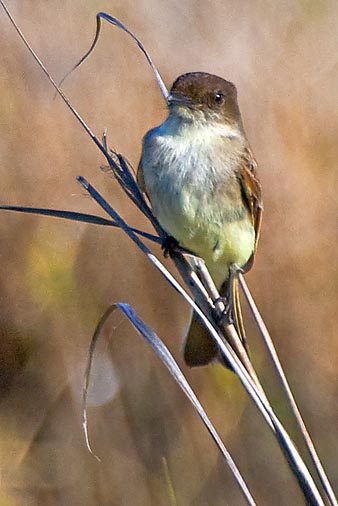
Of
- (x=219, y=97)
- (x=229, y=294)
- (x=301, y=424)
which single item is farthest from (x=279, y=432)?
(x=219, y=97)

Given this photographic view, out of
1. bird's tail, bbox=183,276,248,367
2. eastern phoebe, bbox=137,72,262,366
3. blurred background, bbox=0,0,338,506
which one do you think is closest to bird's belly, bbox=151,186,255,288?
eastern phoebe, bbox=137,72,262,366

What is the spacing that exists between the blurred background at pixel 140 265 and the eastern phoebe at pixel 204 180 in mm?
635

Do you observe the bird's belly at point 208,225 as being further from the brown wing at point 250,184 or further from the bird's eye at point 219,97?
the bird's eye at point 219,97

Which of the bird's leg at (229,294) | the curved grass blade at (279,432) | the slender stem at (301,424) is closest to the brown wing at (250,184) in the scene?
the bird's leg at (229,294)

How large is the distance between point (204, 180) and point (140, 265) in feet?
3.36

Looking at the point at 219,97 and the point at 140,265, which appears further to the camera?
the point at 140,265

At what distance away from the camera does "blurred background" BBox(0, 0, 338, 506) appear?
3.19 meters

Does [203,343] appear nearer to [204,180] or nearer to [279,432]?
[204,180]

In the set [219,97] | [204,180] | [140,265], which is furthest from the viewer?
[140,265]

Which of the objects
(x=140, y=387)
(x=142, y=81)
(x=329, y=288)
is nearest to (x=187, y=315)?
(x=140, y=387)

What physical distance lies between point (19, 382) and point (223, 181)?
3.99 ft

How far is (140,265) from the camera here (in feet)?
11.3

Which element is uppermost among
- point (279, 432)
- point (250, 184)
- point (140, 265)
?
point (250, 184)

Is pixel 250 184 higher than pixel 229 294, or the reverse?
pixel 250 184
